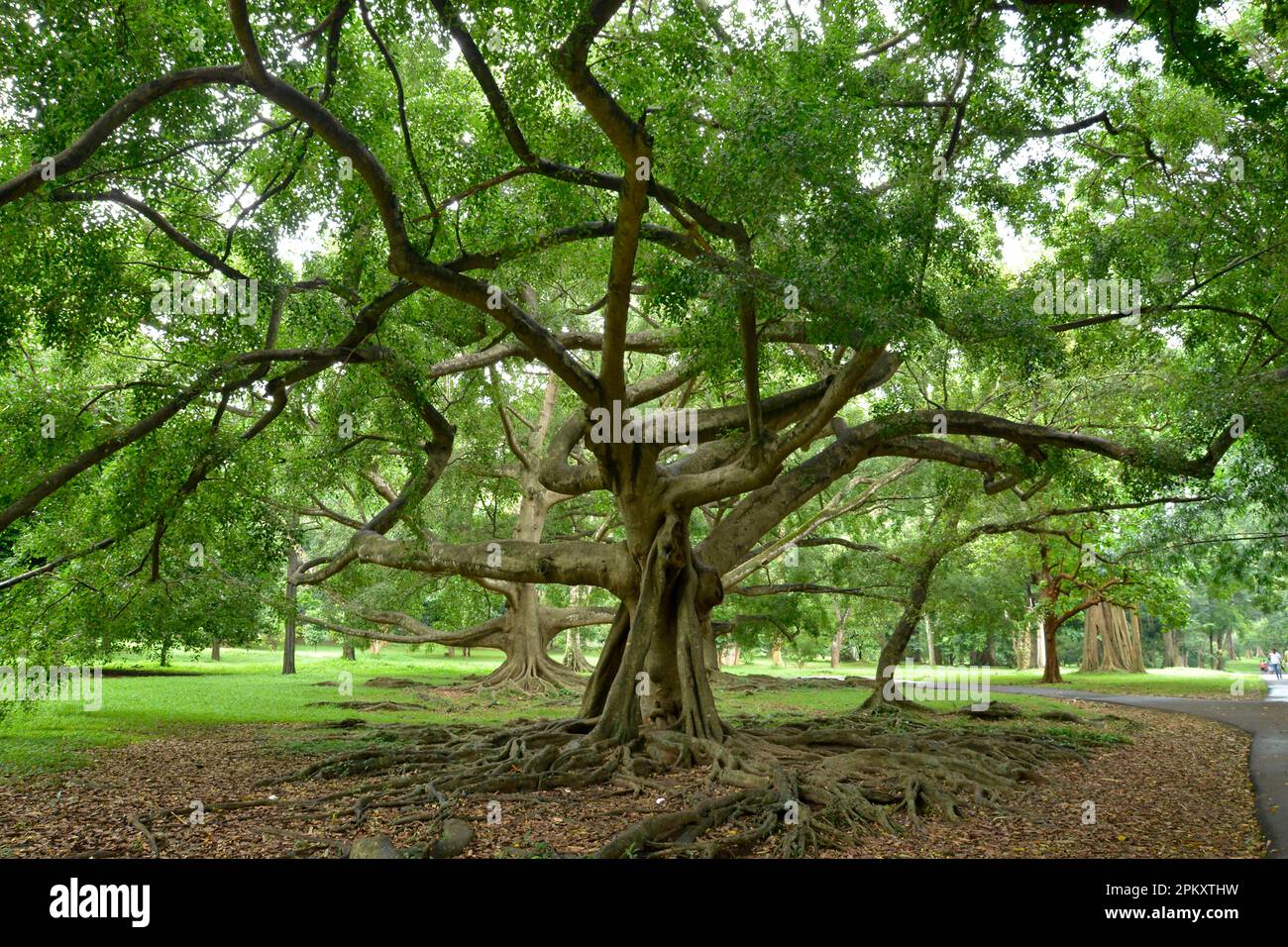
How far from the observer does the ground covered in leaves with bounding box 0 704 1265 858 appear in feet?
20.9

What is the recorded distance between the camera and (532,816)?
7438 millimetres

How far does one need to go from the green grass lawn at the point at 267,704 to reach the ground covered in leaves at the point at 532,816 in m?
1.87

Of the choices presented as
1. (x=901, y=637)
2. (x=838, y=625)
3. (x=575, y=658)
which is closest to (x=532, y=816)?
(x=901, y=637)

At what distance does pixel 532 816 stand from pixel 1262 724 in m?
13.5

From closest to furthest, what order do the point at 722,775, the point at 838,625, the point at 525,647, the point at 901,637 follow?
the point at 722,775 < the point at 901,637 < the point at 525,647 < the point at 838,625

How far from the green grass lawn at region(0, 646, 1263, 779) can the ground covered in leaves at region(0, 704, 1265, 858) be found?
1.87m

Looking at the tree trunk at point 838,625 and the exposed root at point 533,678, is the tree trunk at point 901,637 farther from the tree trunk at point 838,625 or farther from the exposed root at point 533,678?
the tree trunk at point 838,625

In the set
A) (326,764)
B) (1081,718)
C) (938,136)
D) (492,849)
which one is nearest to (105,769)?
(326,764)

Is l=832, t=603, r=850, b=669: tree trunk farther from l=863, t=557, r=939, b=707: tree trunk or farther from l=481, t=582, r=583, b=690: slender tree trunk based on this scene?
l=863, t=557, r=939, b=707: tree trunk

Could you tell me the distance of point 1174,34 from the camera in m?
6.25

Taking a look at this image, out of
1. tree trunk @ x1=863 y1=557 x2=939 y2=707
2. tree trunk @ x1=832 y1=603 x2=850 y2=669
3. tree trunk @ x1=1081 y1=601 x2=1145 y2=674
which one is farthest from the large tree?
tree trunk @ x1=832 y1=603 x2=850 y2=669

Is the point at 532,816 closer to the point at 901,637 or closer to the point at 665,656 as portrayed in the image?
the point at 665,656

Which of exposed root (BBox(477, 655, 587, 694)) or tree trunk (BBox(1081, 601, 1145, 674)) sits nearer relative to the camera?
exposed root (BBox(477, 655, 587, 694))
